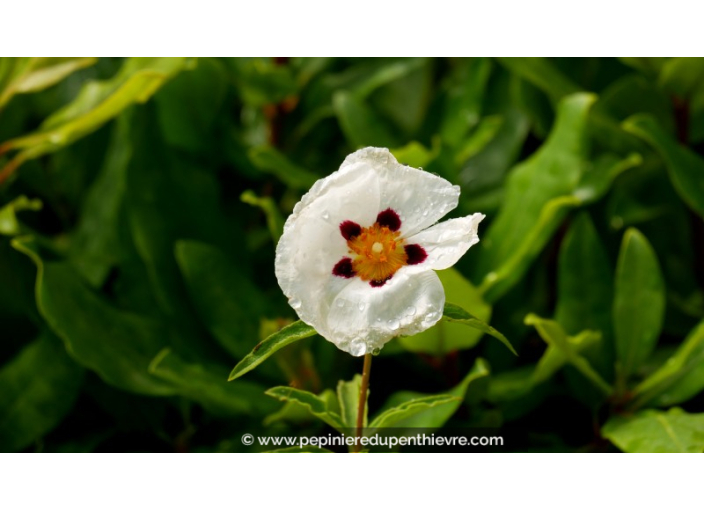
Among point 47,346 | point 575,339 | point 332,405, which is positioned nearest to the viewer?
point 332,405

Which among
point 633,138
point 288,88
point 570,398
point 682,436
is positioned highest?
point 288,88

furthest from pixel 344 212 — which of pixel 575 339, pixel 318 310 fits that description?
pixel 575 339

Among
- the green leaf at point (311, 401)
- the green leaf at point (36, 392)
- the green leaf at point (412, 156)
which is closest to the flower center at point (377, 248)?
the green leaf at point (311, 401)

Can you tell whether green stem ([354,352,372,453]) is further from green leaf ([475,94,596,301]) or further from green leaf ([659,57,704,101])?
green leaf ([659,57,704,101])

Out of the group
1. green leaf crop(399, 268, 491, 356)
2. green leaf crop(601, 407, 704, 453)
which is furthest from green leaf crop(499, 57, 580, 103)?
green leaf crop(601, 407, 704, 453)

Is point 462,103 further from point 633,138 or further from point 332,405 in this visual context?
point 332,405

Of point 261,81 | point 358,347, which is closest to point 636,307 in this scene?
point 358,347

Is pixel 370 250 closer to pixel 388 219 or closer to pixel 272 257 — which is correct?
pixel 388 219

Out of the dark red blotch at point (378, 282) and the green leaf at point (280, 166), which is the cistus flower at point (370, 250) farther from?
the green leaf at point (280, 166)
